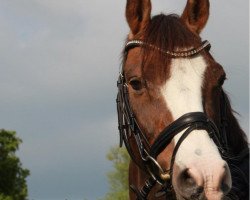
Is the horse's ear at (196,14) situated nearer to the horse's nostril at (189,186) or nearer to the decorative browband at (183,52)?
the decorative browband at (183,52)

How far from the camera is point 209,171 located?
5.11 meters

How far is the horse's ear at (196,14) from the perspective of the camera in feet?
22.7

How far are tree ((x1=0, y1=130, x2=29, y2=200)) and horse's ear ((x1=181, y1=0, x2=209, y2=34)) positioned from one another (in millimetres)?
39463

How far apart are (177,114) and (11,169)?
4148 cm

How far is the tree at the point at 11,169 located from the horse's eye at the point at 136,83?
39803 mm

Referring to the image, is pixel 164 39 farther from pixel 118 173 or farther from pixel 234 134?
pixel 118 173

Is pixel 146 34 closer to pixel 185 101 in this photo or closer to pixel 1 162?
A: pixel 185 101

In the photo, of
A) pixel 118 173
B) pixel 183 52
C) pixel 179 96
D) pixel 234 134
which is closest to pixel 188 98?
pixel 179 96

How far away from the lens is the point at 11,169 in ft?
151

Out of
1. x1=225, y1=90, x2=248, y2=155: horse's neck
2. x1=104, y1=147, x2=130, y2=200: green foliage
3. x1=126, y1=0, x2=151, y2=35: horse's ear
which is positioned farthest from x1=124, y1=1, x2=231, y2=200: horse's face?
x1=104, y1=147, x2=130, y2=200: green foliage

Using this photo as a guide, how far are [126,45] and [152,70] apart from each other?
751 millimetres

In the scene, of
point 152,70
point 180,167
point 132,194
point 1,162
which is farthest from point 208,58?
point 1,162

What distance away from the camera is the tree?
45688 millimetres

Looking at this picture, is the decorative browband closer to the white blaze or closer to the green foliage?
the white blaze
